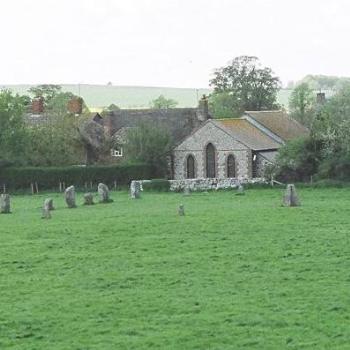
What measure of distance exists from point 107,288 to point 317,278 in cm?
519

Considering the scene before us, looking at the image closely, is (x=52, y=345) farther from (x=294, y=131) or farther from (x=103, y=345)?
(x=294, y=131)

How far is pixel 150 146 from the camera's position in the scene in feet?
251

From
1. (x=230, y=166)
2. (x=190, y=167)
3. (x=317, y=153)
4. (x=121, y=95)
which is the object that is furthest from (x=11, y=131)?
(x=121, y=95)

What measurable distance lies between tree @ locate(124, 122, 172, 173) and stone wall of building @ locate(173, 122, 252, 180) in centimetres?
132

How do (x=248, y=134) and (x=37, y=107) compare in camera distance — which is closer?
(x=248, y=134)

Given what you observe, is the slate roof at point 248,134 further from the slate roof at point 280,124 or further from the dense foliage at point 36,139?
the dense foliage at point 36,139

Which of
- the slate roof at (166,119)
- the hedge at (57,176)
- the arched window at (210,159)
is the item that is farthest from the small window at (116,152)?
the hedge at (57,176)

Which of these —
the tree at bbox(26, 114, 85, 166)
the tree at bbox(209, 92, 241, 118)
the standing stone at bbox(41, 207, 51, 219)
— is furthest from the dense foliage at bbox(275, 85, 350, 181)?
the tree at bbox(209, 92, 241, 118)

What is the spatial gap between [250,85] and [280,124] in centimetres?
2890

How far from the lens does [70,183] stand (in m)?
71.4

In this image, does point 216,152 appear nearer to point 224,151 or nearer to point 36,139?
point 224,151

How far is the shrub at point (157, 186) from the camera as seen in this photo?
215 feet

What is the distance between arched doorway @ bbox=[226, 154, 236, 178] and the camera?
2948 inches

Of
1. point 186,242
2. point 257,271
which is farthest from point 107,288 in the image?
point 186,242
